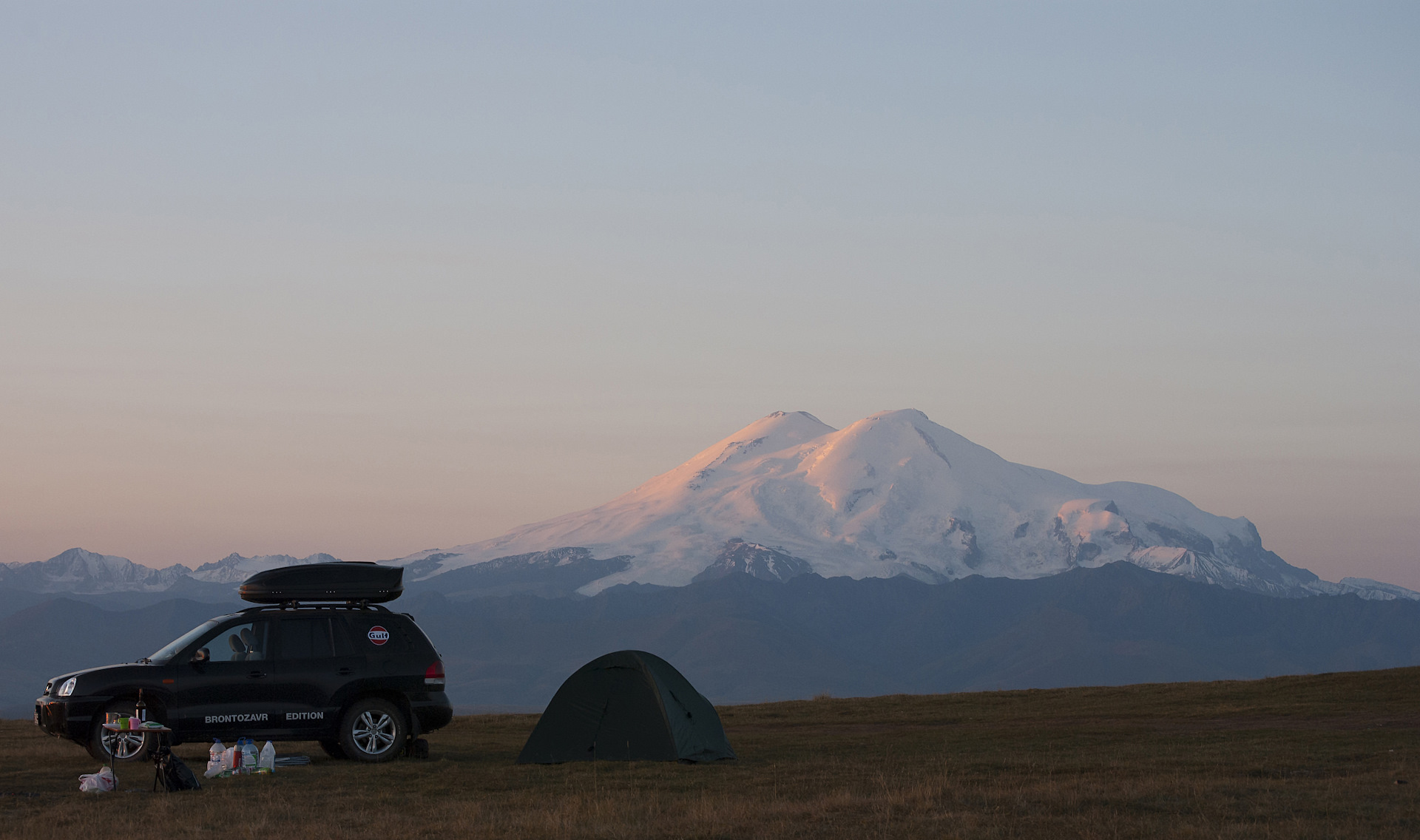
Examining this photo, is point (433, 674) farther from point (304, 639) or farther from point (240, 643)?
point (240, 643)

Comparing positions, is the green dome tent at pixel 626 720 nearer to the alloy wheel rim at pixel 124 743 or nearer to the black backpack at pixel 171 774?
the black backpack at pixel 171 774

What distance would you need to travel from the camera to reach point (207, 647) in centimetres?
A: 2142

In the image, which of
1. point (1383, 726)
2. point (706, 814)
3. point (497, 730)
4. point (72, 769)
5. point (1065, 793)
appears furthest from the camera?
point (497, 730)

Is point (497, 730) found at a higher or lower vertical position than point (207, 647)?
lower

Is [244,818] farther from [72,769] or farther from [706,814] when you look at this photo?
[72,769]

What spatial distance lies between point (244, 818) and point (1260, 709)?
25.8m

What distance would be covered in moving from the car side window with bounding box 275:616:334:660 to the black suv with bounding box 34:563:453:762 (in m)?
0.01

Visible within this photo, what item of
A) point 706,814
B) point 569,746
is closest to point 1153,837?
point 706,814

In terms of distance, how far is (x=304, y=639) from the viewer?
21922 millimetres

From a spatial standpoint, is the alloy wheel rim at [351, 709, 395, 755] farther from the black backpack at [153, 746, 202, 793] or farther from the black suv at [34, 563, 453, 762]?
the black backpack at [153, 746, 202, 793]

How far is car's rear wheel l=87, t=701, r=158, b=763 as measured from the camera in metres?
20.7

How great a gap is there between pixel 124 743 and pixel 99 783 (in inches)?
86.6

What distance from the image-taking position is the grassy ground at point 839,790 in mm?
15305

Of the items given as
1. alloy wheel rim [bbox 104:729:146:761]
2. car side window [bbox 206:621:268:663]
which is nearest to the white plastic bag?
alloy wheel rim [bbox 104:729:146:761]
